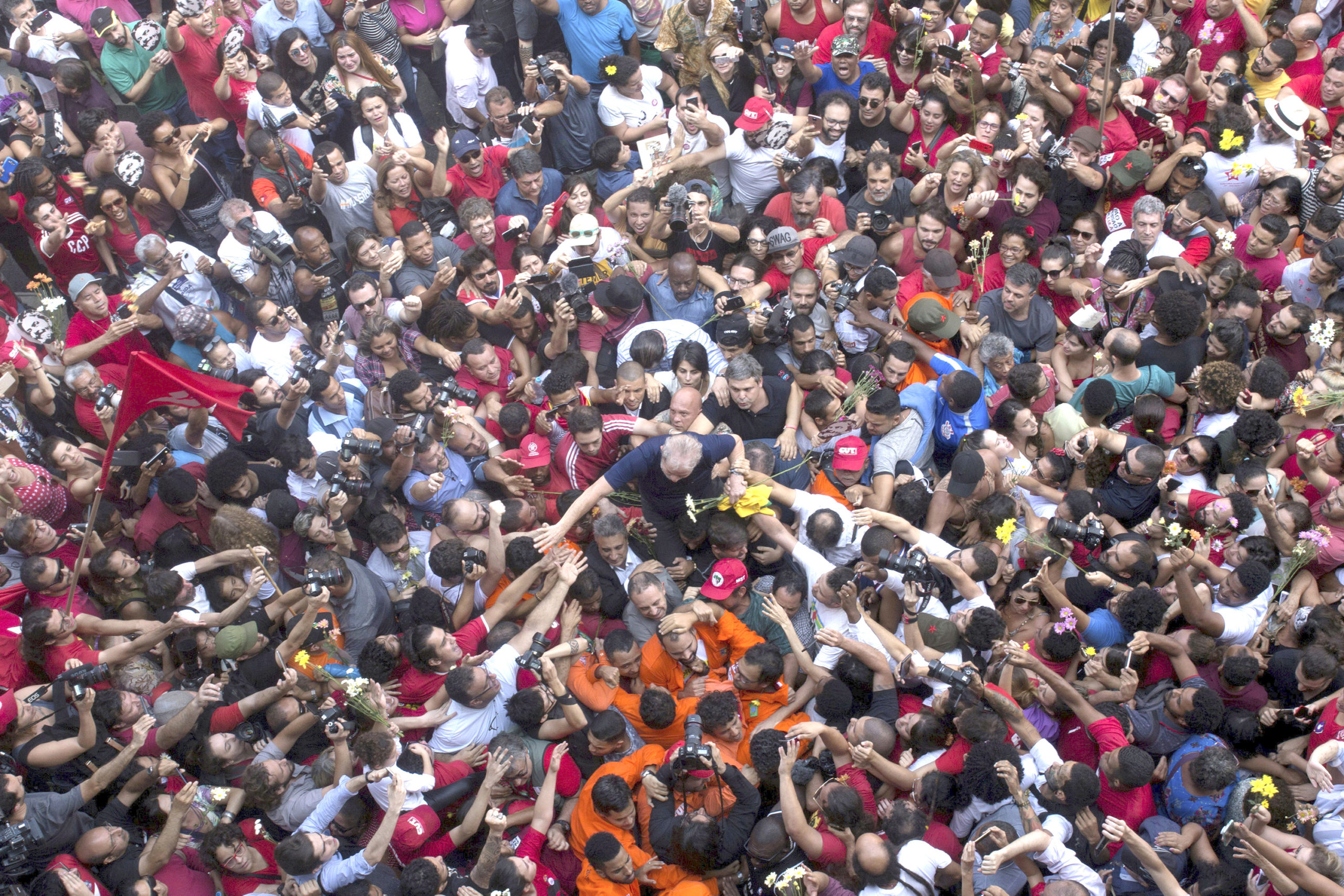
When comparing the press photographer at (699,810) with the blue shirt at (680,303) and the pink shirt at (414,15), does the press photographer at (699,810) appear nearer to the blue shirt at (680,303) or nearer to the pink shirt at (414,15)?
the blue shirt at (680,303)

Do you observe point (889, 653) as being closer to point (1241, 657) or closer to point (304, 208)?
point (1241, 657)

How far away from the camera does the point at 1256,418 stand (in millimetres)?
6270

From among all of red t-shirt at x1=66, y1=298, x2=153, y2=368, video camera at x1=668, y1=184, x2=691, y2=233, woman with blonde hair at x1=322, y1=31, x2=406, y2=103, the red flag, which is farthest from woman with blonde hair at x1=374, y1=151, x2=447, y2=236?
the red flag

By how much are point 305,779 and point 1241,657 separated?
4758 mm

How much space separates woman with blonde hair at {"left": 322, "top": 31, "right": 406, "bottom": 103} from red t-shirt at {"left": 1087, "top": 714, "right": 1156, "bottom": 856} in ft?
21.5

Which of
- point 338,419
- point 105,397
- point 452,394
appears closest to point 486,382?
point 452,394

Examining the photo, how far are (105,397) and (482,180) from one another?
→ 3.04 meters

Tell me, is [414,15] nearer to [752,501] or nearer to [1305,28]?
[752,501]

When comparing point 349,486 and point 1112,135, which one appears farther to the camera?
point 1112,135

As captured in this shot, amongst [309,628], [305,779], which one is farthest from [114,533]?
[305,779]

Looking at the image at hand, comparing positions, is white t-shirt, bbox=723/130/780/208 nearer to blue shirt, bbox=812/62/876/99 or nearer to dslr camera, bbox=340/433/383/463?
blue shirt, bbox=812/62/876/99

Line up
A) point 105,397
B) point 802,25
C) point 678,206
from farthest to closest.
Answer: point 802,25 → point 678,206 → point 105,397

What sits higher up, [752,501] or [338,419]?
[752,501]

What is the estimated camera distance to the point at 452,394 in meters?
6.89
